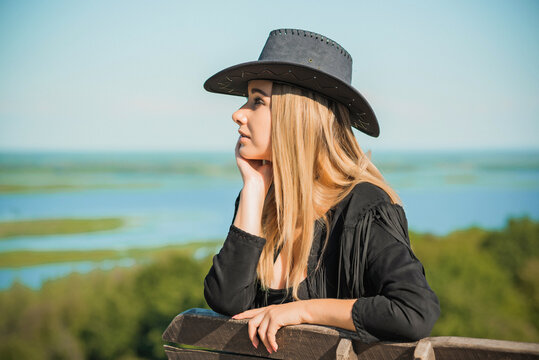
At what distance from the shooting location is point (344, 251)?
188 centimetres

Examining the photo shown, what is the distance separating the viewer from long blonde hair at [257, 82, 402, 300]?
2.11 meters

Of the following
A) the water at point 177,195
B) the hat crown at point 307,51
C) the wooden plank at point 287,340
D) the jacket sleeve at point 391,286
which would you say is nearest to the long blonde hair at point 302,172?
the hat crown at point 307,51

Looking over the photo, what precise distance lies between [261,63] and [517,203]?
12447 millimetres

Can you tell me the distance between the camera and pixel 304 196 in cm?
211

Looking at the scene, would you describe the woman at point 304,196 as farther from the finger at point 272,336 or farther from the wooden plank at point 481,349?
the wooden plank at point 481,349

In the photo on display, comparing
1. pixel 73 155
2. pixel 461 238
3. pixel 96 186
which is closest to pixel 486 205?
pixel 461 238

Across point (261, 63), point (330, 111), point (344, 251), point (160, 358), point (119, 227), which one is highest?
point (261, 63)

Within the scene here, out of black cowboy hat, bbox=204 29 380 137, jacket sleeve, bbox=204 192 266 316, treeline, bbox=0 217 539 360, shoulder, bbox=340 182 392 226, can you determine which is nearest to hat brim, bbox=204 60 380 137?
black cowboy hat, bbox=204 29 380 137

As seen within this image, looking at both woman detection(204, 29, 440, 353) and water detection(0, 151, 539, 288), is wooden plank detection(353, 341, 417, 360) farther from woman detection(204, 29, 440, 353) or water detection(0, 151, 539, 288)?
water detection(0, 151, 539, 288)

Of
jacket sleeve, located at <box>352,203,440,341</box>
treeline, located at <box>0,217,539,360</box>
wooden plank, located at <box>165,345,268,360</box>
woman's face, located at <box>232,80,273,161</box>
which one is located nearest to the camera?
jacket sleeve, located at <box>352,203,440,341</box>

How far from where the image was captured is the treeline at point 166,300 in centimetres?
780

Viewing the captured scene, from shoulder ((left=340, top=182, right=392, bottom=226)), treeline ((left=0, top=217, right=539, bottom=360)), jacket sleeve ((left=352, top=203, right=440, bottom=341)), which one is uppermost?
shoulder ((left=340, top=182, right=392, bottom=226))

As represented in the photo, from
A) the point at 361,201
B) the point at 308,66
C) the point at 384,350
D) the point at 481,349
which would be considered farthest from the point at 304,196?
the point at 481,349

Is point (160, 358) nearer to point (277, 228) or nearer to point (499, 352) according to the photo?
point (277, 228)
